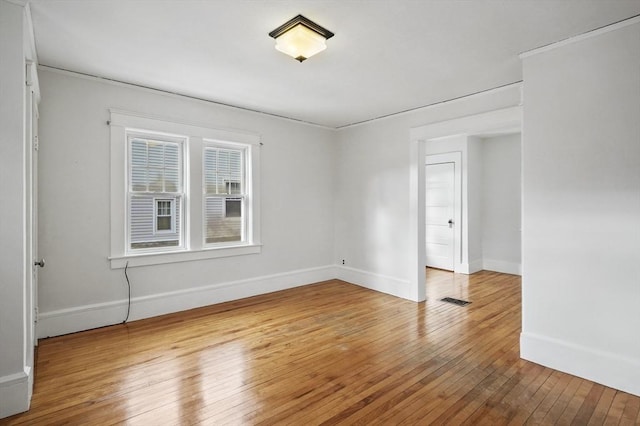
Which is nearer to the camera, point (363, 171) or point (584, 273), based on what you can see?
point (584, 273)

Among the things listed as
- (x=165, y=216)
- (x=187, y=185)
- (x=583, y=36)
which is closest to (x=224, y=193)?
(x=187, y=185)

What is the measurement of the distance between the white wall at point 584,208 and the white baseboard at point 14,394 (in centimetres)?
391

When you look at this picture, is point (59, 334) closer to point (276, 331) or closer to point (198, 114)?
point (276, 331)

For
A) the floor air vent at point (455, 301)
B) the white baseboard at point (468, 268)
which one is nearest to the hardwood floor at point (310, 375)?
the floor air vent at point (455, 301)

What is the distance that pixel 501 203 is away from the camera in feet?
21.6

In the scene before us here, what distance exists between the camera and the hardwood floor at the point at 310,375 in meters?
2.15

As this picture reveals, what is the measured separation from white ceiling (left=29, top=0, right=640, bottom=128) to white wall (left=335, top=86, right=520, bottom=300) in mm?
792

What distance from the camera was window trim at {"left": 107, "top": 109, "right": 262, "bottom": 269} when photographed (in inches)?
145

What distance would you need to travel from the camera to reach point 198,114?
14.1ft

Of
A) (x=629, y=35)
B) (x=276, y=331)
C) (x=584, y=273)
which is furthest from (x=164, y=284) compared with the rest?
(x=629, y=35)

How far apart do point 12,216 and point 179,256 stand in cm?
207

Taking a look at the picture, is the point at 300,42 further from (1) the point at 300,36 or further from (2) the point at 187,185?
(2) the point at 187,185

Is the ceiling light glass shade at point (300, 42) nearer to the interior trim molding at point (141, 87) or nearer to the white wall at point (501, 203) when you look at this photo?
the interior trim molding at point (141, 87)

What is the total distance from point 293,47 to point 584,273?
9.72 ft
